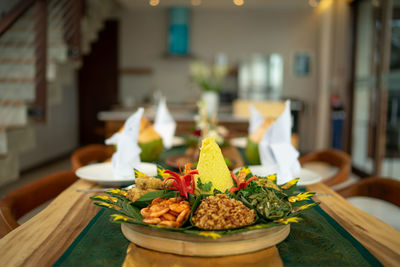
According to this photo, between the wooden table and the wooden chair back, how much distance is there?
37 centimetres

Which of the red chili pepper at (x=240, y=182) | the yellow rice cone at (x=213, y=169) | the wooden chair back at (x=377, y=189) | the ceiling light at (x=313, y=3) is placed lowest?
the wooden chair back at (x=377, y=189)

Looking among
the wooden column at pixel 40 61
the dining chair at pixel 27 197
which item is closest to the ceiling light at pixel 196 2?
the wooden column at pixel 40 61

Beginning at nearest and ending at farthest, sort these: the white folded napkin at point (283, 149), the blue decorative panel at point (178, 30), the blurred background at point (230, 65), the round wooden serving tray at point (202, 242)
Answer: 1. the round wooden serving tray at point (202, 242)
2. the white folded napkin at point (283, 149)
3. the blurred background at point (230, 65)
4. the blue decorative panel at point (178, 30)

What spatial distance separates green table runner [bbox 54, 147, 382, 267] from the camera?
25.8 inches

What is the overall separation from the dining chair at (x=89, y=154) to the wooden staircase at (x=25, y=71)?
1.06 meters

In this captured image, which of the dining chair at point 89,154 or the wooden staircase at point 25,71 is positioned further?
the wooden staircase at point 25,71

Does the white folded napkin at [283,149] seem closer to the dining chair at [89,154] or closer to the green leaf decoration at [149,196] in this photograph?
the green leaf decoration at [149,196]

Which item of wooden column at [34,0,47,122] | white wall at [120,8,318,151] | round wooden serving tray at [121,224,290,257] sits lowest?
round wooden serving tray at [121,224,290,257]

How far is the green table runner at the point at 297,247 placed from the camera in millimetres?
654

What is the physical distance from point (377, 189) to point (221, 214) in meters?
0.97

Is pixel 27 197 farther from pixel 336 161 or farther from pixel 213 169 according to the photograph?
pixel 336 161

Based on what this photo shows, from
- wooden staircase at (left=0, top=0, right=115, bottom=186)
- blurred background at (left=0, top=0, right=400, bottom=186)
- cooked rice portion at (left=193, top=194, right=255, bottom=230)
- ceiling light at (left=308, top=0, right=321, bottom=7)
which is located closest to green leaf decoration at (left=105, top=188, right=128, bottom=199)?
cooked rice portion at (left=193, top=194, right=255, bottom=230)

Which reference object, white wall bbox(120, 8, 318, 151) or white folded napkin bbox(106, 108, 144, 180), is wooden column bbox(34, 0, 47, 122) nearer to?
white folded napkin bbox(106, 108, 144, 180)

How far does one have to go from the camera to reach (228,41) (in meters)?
7.04
